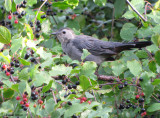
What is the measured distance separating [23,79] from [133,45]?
93.9 inches

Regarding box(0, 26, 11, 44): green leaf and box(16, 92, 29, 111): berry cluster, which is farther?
box(0, 26, 11, 44): green leaf

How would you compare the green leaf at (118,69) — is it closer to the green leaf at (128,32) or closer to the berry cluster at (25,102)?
the green leaf at (128,32)

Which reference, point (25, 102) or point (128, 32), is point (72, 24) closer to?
point (128, 32)

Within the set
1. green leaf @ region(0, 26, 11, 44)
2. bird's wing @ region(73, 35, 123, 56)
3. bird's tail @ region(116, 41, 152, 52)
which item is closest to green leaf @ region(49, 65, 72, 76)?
green leaf @ region(0, 26, 11, 44)

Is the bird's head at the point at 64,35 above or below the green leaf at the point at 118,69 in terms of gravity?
below

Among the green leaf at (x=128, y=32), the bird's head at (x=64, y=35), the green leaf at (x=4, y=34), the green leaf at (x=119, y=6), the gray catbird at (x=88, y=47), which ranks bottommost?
the gray catbird at (x=88, y=47)

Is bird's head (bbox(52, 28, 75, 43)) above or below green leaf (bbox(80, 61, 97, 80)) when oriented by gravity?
below

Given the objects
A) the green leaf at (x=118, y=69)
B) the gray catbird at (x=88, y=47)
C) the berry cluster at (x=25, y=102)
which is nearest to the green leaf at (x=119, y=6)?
the gray catbird at (x=88, y=47)

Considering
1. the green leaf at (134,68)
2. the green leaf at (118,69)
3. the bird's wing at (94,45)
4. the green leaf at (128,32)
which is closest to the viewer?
the green leaf at (134,68)

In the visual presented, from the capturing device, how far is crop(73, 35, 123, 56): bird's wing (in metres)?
5.16

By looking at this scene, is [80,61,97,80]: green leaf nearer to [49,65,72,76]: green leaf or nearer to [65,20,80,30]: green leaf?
[49,65,72,76]: green leaf

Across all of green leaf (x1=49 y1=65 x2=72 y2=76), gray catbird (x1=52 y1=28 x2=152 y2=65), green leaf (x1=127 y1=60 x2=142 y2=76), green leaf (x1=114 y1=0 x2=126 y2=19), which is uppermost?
green leaf (x1=114 y1=0 x2=126 y2=19)

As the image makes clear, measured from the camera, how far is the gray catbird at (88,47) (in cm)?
516

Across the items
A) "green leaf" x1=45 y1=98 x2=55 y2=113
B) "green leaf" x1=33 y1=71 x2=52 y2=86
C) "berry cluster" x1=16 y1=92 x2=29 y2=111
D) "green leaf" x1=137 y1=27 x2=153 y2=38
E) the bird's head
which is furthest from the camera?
the bird's head
